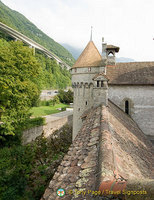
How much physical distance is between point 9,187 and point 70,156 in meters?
9.81

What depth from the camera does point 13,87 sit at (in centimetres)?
1305

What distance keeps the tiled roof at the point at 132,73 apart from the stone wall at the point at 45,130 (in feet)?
35.9

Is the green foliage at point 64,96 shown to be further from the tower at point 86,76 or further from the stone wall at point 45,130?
the tower at point 86,76

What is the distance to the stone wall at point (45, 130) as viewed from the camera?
57.1 ft

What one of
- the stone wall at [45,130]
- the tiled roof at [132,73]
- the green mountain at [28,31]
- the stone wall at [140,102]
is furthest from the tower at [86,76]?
the green mountain at [28,31]

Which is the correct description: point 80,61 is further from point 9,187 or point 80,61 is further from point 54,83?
point 54,83

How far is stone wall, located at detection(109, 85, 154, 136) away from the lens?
39.0 feet

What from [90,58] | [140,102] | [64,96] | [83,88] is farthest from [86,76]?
[64,96]

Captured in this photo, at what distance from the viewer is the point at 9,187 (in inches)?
411

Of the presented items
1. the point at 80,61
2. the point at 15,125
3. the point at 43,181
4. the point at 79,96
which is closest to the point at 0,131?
the point at 15,125

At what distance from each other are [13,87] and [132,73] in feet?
37.7

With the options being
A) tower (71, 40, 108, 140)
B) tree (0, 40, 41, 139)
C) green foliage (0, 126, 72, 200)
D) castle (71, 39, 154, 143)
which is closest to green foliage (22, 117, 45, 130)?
tree (0, 40, 41, 139)

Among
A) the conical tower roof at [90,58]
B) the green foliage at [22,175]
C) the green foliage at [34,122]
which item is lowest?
the green foliage at [22,175]

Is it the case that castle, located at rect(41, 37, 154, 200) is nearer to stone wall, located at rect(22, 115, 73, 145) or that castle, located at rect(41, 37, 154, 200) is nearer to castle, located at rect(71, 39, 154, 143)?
castle, located at rect(71, 39, 154, 143)
